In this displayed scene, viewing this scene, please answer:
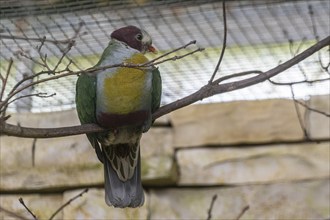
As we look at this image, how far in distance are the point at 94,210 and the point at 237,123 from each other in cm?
48

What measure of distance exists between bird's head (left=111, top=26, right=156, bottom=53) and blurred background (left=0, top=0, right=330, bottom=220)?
51cm

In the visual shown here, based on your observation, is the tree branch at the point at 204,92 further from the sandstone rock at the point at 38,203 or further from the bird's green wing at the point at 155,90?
the sandstone rock at the point at 38,203

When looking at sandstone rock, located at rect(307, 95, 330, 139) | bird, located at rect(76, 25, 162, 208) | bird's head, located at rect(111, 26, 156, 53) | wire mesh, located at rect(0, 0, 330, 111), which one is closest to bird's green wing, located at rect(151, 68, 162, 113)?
bird, located at rect(76, 25, 162, 208)

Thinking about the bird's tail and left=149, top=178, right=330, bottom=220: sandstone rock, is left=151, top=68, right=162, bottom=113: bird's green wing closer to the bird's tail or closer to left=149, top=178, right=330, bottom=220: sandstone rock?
the bird's tail

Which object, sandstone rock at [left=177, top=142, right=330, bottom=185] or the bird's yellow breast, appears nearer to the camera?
the bird's yellow breast

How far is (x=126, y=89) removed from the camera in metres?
1.43

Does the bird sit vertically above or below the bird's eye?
below

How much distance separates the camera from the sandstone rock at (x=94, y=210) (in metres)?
2.18

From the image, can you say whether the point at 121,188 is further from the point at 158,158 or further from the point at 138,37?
the point at 158,158

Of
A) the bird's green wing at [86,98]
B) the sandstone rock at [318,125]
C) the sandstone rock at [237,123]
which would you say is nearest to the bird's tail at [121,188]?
the bird's green wing at [86,98]

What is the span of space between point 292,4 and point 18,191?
37.3 inches

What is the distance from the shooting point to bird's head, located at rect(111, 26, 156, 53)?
5.19ft

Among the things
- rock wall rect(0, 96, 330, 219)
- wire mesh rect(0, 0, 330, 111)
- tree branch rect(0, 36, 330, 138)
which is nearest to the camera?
tree branch rect(0, 36, 330, 138)

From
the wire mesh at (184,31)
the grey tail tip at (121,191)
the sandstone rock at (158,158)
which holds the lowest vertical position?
the sandstone rock at (158,158)
